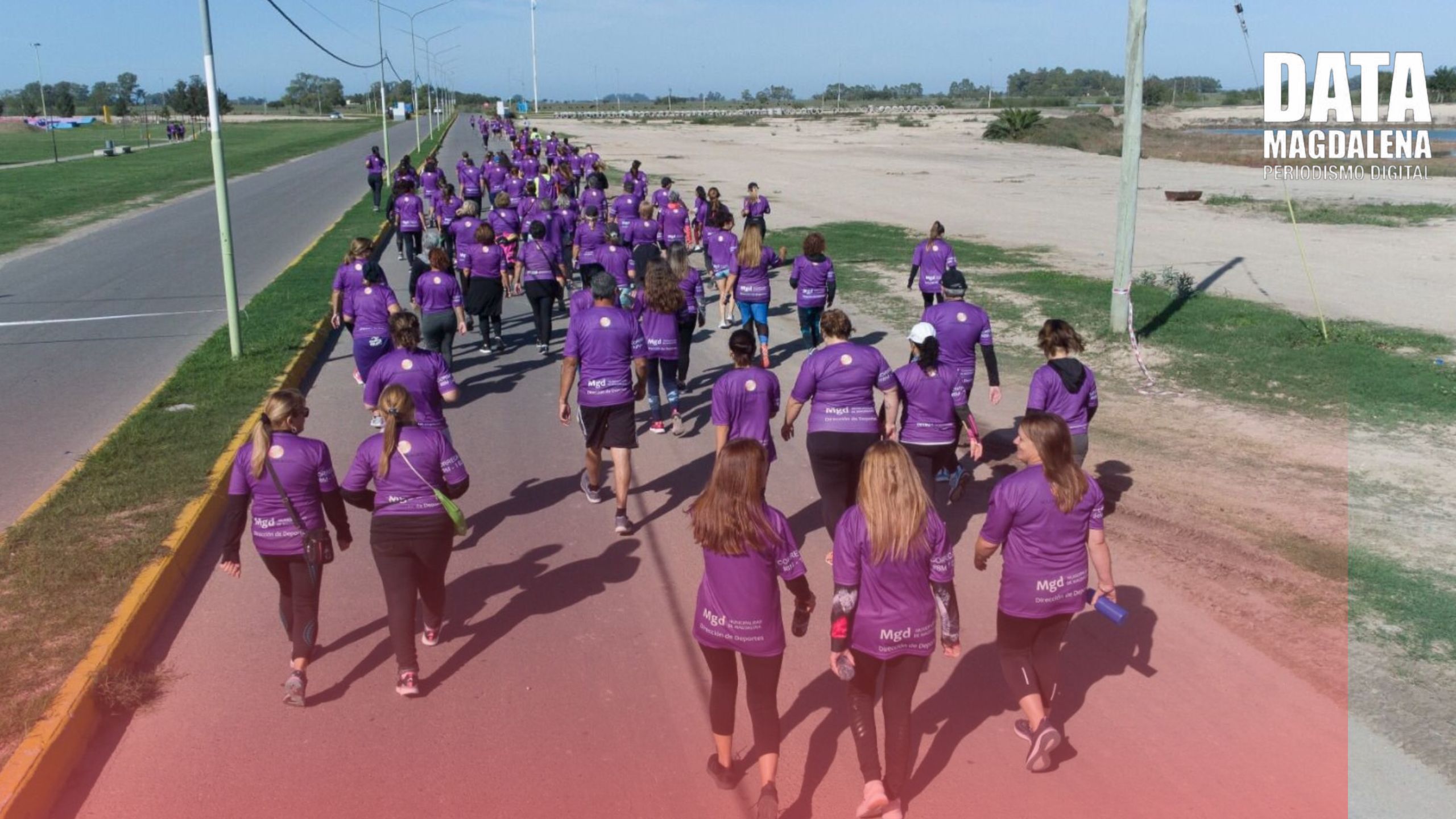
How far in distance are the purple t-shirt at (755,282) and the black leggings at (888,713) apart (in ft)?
26.0

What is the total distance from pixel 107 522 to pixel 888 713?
5.94 metres

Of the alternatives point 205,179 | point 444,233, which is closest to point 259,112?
point 205,179

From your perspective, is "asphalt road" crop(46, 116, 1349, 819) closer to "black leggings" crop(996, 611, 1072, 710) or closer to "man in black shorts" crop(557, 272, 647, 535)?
"black leggings" crop(996, 611, 1072, 710)

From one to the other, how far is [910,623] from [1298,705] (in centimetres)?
249

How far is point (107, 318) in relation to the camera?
16.9m

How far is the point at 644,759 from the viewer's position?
520 cm

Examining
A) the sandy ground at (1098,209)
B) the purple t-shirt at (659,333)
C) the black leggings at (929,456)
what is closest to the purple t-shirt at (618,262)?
the purple t-shirt at (659,333)

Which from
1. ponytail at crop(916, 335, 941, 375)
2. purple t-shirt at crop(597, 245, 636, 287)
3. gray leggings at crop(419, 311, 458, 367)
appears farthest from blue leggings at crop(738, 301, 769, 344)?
ponytail at crop(916, 335, 941, 375)

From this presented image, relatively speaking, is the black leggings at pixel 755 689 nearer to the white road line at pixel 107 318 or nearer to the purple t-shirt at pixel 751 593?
the purple t-shirt at pixel 751 593

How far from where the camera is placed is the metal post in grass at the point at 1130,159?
13.7m

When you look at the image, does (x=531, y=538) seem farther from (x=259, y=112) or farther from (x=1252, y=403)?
(x=259, y=112)

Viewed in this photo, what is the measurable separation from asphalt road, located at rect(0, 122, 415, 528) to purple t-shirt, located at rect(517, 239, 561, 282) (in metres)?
4.44

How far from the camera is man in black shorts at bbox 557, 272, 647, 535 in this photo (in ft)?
25.9

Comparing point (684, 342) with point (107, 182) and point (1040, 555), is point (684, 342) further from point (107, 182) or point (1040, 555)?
point (107, 182)
